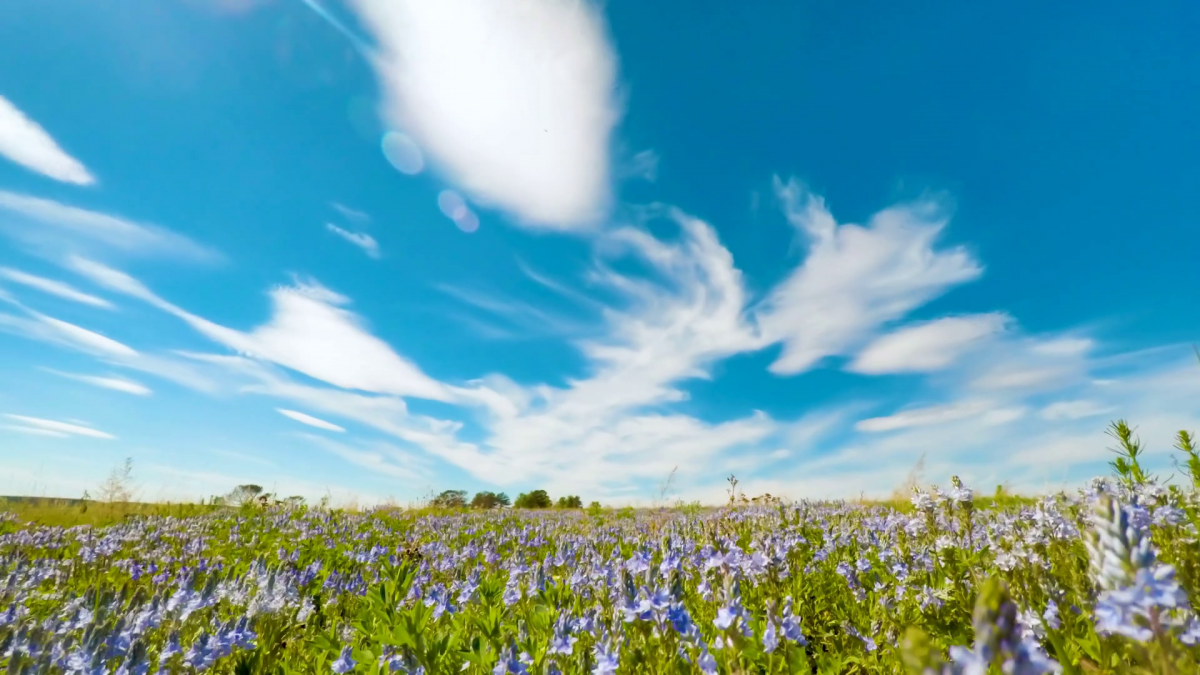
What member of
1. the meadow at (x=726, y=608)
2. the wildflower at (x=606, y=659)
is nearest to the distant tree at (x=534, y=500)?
the meadow at (x=726, y=608)

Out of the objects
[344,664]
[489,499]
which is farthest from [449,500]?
[344,664]

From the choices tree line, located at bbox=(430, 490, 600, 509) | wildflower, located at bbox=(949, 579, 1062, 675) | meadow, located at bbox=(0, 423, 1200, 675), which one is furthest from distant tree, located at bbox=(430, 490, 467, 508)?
wildflower, located at bbox=(949, 579, 1062, 675)

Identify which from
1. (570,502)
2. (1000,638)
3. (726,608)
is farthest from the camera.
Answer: (570,502)

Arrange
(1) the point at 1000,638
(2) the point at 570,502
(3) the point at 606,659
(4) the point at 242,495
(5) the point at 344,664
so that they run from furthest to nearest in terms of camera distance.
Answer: (2) the point at 570,502
(4) the point at 242,495
(5) the point at 344,664
(3) the point at 606,659
(1) the point at 1000,638

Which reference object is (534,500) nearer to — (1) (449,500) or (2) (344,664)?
(1) (449,500)

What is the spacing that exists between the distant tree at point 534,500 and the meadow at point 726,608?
2228 centimetres

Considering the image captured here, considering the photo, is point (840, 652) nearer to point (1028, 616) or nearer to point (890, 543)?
point (1028, 616)

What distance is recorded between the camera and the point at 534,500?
29594 millimetres

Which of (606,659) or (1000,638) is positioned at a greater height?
(1000,638)

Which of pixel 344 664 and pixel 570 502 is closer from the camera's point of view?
pixel 344 664

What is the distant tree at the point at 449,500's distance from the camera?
23266 millimetres

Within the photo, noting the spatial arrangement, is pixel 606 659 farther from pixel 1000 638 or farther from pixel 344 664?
pixel 1000 638

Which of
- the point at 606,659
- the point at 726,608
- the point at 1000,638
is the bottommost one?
the point at 606,659

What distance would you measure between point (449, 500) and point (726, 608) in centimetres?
2400
